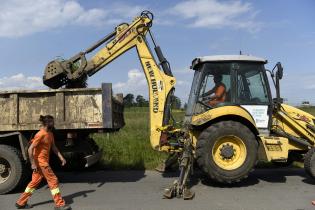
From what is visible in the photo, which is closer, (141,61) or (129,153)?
(141,61)

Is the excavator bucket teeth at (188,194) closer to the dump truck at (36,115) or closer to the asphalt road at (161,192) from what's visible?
the asphalt road at (161,192)

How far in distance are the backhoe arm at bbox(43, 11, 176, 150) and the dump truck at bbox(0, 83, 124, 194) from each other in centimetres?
94

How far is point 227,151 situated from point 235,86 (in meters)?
1.40

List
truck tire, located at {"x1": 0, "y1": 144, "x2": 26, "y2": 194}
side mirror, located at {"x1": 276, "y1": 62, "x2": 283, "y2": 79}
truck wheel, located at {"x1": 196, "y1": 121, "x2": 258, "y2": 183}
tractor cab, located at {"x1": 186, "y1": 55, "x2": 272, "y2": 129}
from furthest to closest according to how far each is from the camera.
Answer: tractor cab, located at {"x1": 186, "y1": 55, "x2": 272, "y2": 129} → side mirror, located at {"x1": 276, "y1": 62, "x2": 283, "y2": 79} → truck wheel, located at {"x1": 196, "y1": 121, "x2": 258, "y2": 183} → truck tire, located at {"x1": 0, "y1": 144, "x2": 26, "y2": 194}

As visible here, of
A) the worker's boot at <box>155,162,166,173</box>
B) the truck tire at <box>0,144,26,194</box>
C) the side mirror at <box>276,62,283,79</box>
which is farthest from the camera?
the worker's boot at <box>155,162,166,173</box>

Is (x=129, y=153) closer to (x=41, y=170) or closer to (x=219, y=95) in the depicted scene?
(x=219, y=95)

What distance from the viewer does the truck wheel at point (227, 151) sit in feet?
29.3

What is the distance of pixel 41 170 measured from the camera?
7789mm

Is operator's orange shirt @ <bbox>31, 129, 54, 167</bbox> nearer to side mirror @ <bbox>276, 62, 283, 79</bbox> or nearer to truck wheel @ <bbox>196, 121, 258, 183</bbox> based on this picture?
truck wheel @ <bbox>196, 121, 258, 183</bbox>

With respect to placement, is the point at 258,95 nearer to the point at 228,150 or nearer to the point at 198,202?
the point at 228,150

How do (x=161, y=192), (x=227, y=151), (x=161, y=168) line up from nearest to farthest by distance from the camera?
(x=161, y=192) < (x=227, y=151) < (x=161, y=168)

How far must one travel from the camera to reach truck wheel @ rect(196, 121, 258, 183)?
8938mm

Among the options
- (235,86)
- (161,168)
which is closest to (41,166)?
(161,168)

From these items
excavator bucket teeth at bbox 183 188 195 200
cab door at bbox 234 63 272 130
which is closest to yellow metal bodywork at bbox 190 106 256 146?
cab door at bbox 234 63 272 130
